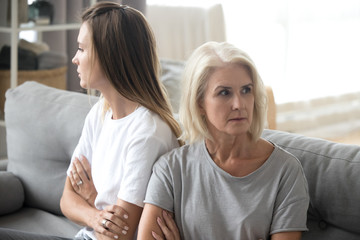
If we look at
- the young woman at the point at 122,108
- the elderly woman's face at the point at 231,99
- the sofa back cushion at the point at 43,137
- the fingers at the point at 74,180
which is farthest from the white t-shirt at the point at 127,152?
the sofa back cushion at the point at 43,137

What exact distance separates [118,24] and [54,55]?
219 centimetres

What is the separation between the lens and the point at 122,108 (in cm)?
171

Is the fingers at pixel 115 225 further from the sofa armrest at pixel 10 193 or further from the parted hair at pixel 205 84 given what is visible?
the sofa armrest at pixel 10 193

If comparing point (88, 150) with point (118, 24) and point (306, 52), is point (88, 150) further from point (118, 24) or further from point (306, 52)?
point (306, 52)

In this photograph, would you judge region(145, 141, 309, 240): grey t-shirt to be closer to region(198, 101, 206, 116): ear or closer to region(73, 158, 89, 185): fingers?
region(198, 101, 206, 116): ear

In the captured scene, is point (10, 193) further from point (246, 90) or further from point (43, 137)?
point (246, 90)

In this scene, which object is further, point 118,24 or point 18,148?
point 18,148

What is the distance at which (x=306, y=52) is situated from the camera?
493 cm

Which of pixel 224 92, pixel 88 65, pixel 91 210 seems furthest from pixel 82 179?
pixel 224 92

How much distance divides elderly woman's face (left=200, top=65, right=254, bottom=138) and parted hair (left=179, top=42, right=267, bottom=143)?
0.02 metres

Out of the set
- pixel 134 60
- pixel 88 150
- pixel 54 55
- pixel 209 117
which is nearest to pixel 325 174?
pixel 209 117

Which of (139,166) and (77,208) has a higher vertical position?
(139,166)

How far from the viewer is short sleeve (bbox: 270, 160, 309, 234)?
1312 millimetres

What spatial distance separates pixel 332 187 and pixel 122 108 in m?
0.66
